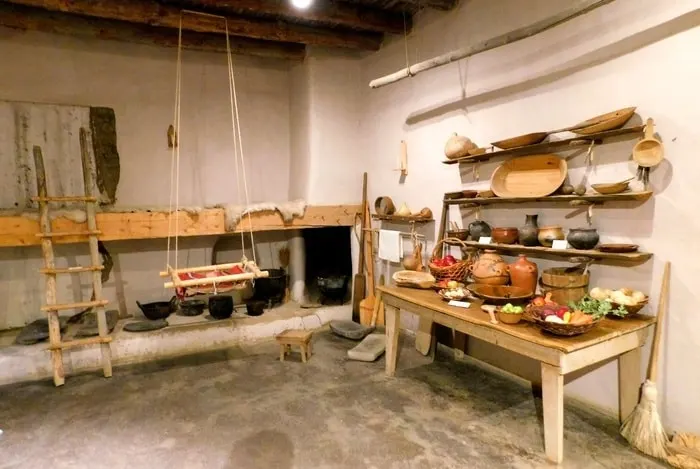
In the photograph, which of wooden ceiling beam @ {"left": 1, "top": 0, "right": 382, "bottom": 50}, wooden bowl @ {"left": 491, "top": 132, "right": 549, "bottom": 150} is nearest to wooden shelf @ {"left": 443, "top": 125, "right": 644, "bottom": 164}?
wooden bowl @ {"left": 491, "top": 132, "right": 549, "bottom": 150}

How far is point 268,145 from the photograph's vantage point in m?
5.38

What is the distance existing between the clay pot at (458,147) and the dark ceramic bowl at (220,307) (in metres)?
2.68

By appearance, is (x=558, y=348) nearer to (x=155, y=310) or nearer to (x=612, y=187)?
(x=612, y=187)

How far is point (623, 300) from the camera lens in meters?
2.43

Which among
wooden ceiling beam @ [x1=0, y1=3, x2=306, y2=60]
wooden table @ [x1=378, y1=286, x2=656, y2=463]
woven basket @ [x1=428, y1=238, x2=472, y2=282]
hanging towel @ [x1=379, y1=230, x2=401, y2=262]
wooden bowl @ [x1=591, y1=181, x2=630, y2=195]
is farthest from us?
hanging towel @ [x1=379, y1=230, x2=401, y2=262]

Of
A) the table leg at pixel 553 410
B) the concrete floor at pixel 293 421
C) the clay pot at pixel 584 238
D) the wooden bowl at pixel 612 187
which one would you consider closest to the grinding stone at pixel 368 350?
the concrete floor at pixel 293 421

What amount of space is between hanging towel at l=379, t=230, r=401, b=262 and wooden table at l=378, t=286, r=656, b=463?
147cm

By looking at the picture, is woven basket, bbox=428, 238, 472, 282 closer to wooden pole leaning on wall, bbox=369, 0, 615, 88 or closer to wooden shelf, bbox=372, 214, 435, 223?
wooden shelf, bbox=372, 214, 435, 223

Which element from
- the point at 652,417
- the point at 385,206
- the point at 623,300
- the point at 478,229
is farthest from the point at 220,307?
the point at 652,417

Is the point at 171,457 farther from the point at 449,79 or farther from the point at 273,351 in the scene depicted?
the point at 449,79

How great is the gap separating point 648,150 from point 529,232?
2.77ft

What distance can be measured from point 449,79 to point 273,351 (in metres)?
3.02

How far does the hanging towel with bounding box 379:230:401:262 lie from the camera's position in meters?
4.35

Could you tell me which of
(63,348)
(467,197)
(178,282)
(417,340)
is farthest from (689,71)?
(63,348)
